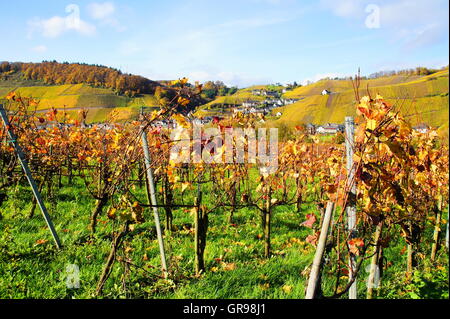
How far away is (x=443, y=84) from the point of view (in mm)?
65125

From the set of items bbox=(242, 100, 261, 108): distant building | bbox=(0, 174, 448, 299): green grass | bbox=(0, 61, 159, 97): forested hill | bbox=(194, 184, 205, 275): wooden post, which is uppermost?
bbox=(0, 61, 159, 97): forested hill

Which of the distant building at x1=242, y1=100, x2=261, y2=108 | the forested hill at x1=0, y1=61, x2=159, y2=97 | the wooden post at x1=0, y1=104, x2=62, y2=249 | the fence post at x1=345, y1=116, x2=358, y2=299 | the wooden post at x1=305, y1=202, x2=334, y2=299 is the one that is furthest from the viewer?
the forested hill at x1=0, y1=61, x2=159, y2=97

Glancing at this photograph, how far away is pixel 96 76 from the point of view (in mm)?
13023

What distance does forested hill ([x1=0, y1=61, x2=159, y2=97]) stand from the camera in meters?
7.67

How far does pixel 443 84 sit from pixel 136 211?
273ft

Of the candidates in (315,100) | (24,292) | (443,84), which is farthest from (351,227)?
(443,84)

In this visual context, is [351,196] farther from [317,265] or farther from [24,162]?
[24,162]

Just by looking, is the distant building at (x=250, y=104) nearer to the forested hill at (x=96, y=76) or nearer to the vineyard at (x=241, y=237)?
the vineyard at (x=241, y=237)

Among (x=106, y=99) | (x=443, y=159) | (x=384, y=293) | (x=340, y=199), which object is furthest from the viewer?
(x=106, y=99)

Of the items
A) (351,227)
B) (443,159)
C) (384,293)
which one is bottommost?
(384,293)

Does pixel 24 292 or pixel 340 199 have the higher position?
pixel 340 199

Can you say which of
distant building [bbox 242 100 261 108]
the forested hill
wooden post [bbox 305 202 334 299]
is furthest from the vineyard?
the forested hill

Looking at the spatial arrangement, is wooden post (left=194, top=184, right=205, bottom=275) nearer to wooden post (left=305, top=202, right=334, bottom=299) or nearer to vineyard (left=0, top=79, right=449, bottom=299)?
vineyard (left=0, top=79, right=449, bottom=299)
